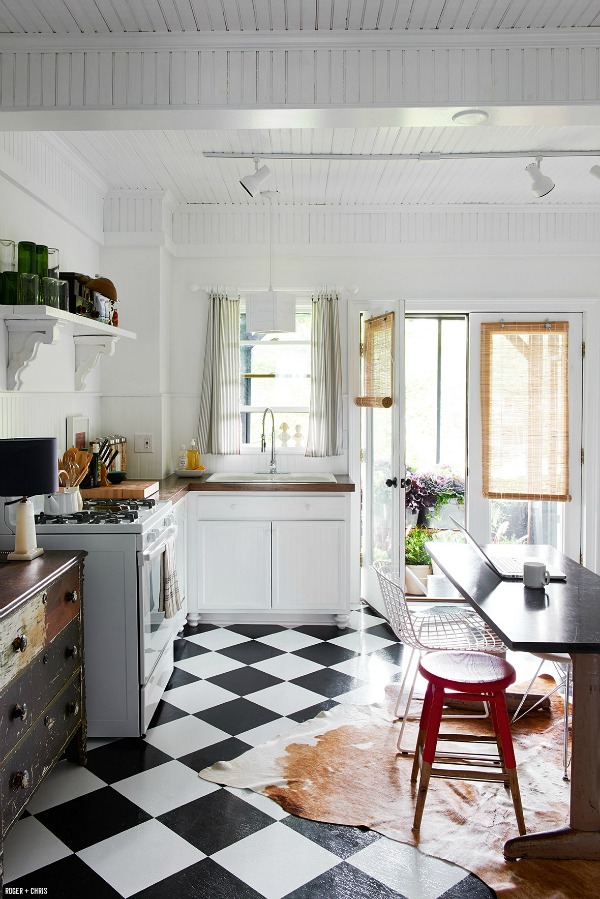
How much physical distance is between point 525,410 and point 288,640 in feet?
7.77

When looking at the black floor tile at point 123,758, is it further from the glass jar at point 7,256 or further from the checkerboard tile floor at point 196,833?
the glass jar at point 7,256

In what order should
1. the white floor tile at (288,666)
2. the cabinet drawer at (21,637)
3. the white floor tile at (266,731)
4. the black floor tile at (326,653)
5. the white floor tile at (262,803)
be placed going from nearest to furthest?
1. the cabinet drawer at (21,637)
2. the white floor tile at (262,803)
3. the white floor tile at (266,731)
4. the white floor tile at (288,666)
5. the black floor tile at (326,653)

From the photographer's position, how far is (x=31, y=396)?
3721 millimetres

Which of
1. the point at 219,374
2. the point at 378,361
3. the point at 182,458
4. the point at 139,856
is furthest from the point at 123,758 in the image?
the point at 378,361

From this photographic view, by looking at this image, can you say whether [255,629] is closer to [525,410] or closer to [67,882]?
[525,410]

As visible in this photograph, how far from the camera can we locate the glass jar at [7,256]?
10.7 ft

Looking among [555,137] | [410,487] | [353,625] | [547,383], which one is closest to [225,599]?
[353,625]

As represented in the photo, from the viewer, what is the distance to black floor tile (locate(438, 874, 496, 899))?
88.0 inches

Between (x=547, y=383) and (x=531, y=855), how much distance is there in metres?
3.56

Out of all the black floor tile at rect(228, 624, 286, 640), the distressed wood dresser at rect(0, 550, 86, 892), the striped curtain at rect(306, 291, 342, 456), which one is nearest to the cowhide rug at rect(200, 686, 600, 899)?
the distressed wood dresser at rect(0, 550, 86, 892)

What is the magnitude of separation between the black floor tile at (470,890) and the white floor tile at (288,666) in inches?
69.3

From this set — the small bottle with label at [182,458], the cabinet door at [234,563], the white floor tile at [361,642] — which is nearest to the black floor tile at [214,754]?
the white floor tile at [361,642]

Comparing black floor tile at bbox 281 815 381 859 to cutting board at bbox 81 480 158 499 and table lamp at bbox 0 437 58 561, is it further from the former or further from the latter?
cutting board at bbox 81 480 158 499

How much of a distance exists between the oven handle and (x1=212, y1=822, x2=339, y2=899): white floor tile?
4.02ft
